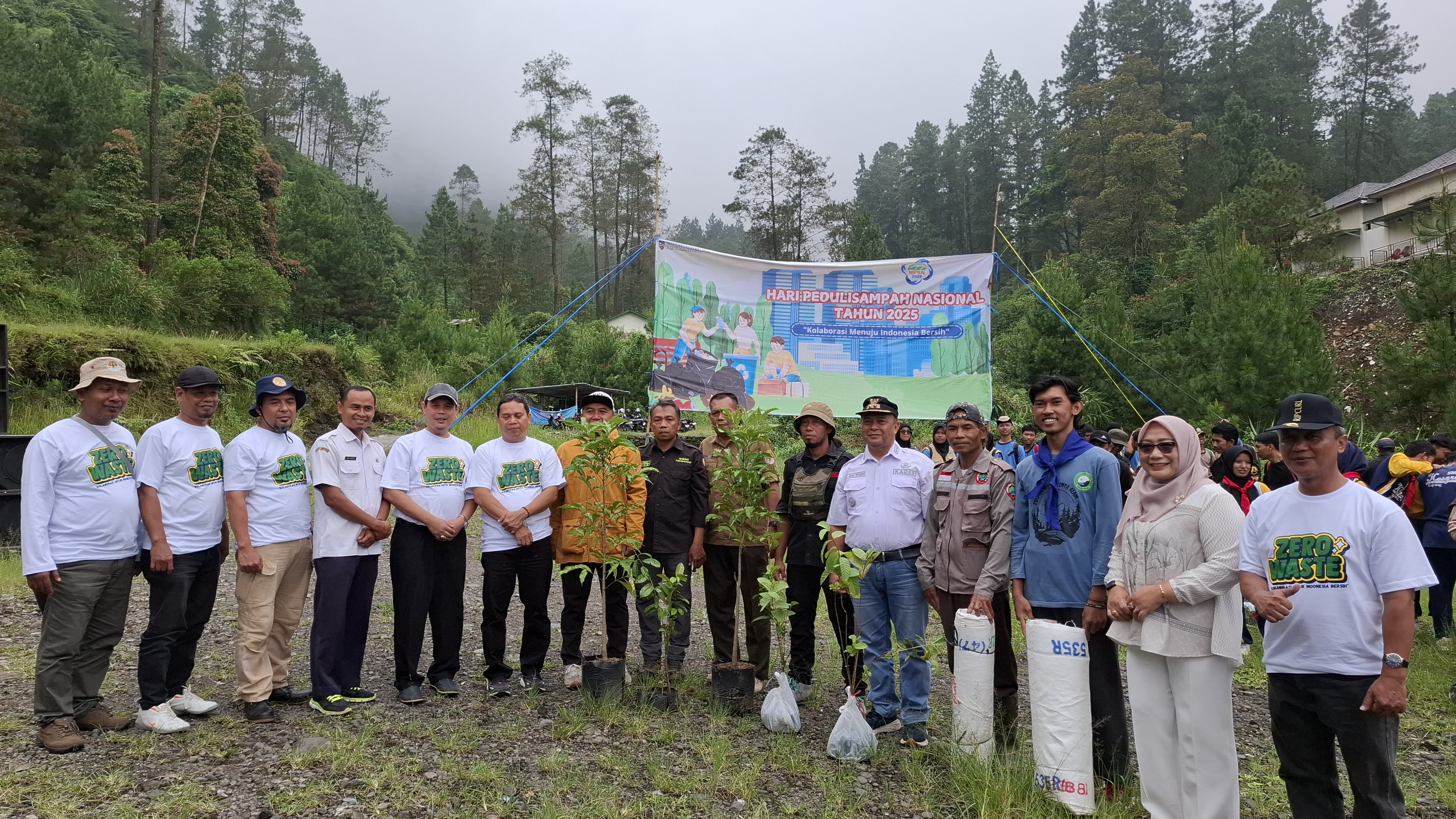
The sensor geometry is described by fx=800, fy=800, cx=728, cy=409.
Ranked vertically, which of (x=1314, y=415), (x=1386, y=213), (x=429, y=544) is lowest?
(x=429, y=544)

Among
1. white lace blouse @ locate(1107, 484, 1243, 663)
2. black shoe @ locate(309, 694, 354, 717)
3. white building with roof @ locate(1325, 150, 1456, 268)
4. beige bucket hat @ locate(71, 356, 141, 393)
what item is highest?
white building with roof @ locate(1325, 150, 1456, 268)

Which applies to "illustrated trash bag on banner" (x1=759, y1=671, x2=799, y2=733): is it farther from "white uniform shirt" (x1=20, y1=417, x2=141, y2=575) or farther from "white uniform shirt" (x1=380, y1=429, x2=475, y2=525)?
"white uniform shirt" (x1=20, y1=417, x2=141, y2=575)

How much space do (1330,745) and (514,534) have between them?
3773 mm

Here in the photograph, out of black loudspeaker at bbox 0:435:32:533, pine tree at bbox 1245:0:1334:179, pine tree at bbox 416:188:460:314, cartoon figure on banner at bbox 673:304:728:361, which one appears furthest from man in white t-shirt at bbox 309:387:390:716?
pine tree at bbox 1245:0:1334:179

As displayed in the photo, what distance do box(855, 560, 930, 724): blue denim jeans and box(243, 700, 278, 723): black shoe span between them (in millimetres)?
3029

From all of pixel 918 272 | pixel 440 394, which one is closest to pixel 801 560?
pixel 440 394

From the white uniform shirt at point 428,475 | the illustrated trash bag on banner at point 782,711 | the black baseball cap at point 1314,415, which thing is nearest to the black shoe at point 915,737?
the illustrated trash bag on banner at point 782,711

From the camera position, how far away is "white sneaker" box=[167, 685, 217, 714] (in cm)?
404

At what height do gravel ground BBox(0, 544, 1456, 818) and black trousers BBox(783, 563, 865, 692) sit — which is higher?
black trousers BBox(783, 563, 865, 692)

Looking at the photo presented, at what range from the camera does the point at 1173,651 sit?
2953 mm

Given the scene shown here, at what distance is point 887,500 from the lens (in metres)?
4.12

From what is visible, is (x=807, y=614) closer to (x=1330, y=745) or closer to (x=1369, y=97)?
(x=1330, y=745)

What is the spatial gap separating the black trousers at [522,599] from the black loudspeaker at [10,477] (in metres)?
6.28

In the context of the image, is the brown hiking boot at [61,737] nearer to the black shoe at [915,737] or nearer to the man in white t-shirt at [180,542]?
the man in white t-shirt at [180,542]
